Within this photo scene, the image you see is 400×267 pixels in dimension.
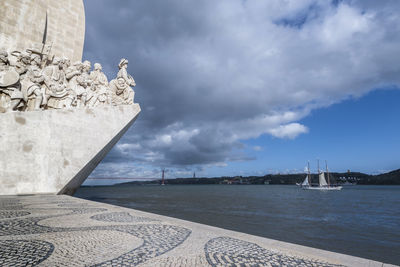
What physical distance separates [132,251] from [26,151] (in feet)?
20.4

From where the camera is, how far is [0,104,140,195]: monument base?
6.23 meters

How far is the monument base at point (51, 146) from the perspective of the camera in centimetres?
623

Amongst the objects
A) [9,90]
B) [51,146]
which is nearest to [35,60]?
[9,90]

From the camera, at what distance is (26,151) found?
21.1 ft

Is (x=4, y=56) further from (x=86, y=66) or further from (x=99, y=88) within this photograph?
(x=99, y=88)

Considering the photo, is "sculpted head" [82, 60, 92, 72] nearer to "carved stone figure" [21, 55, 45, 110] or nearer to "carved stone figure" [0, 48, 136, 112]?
"carved stone figure" [0, 48, 136, 112]

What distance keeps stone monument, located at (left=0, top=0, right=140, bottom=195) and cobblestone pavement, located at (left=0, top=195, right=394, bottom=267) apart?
13.3ft

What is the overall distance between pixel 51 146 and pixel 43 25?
18.4ft

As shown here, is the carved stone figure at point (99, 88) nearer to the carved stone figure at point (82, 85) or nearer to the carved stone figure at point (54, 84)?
the carved stone figure at point (54, 84)

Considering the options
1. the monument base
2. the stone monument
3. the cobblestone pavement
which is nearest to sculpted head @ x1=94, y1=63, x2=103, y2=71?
the stone monument

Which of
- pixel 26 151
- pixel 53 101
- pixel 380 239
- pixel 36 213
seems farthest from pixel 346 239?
pixel 53 101

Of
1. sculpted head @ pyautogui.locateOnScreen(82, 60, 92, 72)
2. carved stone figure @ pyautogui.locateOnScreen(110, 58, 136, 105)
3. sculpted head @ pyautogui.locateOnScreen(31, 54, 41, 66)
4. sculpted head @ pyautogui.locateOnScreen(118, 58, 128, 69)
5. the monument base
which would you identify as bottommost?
the monument base

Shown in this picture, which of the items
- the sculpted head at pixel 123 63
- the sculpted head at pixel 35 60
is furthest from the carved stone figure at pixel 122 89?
the sculpted head at pixel 35 60

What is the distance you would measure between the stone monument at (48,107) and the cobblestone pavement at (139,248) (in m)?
4.04
